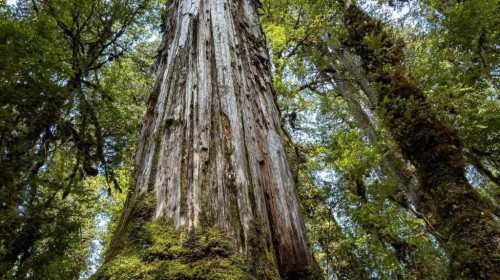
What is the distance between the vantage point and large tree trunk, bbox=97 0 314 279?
164 cm

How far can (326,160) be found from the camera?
280 inches

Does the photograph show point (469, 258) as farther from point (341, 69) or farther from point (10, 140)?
point (341, 69)

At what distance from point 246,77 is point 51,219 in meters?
2.81

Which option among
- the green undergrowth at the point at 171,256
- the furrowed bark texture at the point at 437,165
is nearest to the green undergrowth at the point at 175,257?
the green undergrowth at the point at 171,256

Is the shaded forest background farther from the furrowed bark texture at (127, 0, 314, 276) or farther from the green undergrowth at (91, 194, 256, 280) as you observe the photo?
Answer: the green undergrowth at (91, 194, 256, 280)

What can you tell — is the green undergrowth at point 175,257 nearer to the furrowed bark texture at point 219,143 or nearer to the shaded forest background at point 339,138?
the furrowed bark texture at point 219,143

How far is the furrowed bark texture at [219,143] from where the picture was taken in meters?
1.67

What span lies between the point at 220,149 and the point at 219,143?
46 millimetres

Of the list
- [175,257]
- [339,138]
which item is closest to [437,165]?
[339,138]

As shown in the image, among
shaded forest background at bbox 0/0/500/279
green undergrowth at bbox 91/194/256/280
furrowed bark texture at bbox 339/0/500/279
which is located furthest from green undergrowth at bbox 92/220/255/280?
furrowed bark texture at bbox 339/0/500/279

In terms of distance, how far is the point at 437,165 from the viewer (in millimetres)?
5023

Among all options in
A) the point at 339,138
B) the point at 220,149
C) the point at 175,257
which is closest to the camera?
the point at 175,257

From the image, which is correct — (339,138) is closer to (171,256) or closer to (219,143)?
(219,143)

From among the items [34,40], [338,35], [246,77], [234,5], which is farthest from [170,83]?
[338,35]
